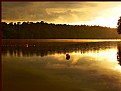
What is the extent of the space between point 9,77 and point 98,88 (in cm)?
983

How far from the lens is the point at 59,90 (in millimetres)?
19703

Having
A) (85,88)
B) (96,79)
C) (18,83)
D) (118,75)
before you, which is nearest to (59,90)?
(85,88)

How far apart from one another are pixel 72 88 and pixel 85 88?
1.14 metres

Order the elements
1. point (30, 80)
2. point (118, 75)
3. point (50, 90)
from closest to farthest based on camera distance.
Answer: point (50, 90) → point (30, 80) → point (118, 75)

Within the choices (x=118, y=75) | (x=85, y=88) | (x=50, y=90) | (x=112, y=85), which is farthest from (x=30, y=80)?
(x=118, y=75)

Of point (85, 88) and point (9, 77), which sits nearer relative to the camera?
point (85, 88)

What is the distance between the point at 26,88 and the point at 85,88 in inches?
200

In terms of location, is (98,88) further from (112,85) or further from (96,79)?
(96,79)

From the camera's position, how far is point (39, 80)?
78.4ft

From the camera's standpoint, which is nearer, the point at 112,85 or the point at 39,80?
the point at 112,85

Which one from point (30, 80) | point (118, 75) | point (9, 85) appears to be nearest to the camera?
point (9, 85)

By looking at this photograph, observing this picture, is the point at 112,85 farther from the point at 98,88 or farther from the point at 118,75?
the point at 118,75

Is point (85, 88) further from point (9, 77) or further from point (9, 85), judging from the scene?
point (9, 77)

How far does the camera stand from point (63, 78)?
992 inches
